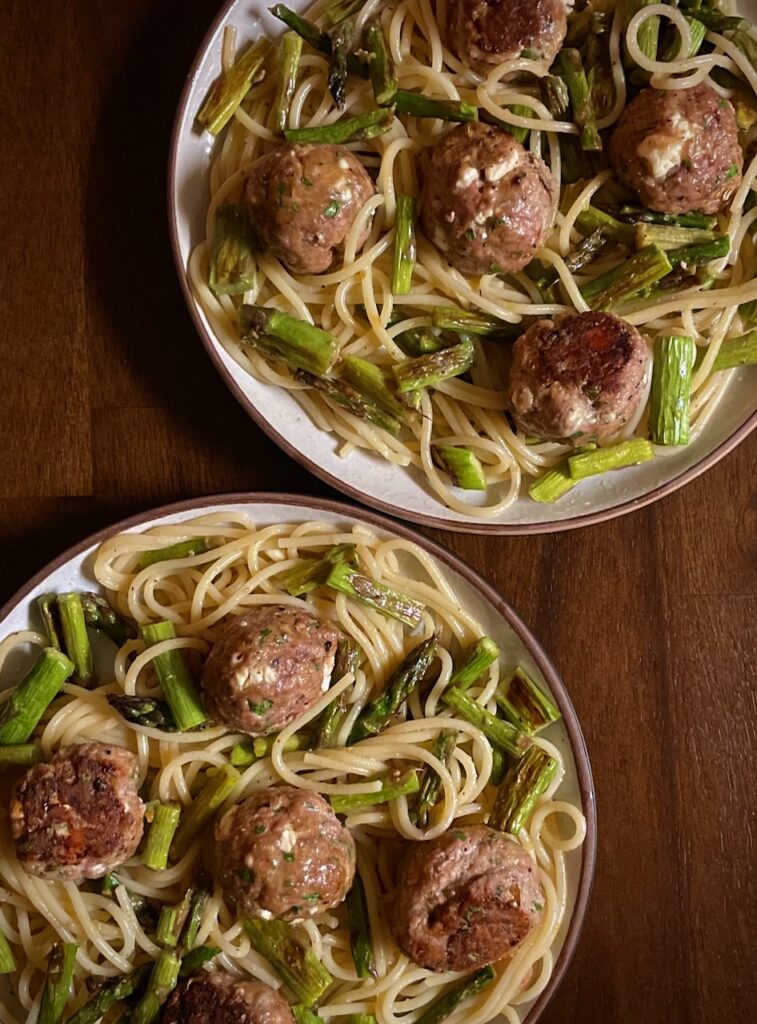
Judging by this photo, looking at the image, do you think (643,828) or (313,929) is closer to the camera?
(313,929)

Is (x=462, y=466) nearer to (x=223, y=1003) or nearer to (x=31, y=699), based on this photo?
(x=31, y=699)

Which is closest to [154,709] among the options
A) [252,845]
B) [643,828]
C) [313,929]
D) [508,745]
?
[252,845]

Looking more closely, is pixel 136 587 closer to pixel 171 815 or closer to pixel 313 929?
pixel 171 815

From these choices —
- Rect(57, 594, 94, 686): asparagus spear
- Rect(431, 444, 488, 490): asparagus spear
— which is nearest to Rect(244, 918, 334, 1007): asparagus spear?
Result: Rect(57, 594, 94, 686): asparagus spear

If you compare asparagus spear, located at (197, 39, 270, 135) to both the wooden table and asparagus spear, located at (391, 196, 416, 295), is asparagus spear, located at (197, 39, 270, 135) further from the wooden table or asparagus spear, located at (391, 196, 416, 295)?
asparagus spear, located at (391, 196, 416, 295)

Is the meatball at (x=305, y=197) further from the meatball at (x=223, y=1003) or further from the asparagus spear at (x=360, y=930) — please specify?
the meatball at (x=223, y=1003)

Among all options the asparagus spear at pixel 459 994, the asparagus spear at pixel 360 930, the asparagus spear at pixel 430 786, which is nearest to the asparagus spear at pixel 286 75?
the asparagus spear at pixel 430 786
